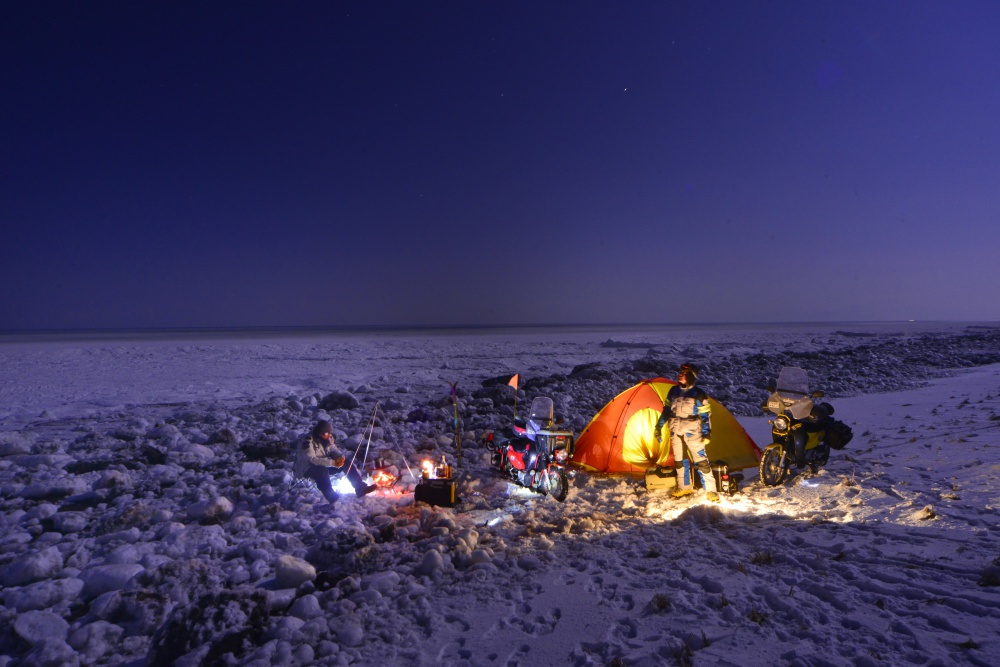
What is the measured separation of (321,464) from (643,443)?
4.88 m

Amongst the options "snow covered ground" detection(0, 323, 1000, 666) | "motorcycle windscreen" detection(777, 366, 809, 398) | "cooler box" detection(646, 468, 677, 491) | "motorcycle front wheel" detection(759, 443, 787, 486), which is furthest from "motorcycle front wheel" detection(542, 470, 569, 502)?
"motorcycle windscreen" detection(777, 366, 809, 398)

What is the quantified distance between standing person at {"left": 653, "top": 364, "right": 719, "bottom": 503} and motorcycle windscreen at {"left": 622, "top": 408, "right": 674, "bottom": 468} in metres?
1.07

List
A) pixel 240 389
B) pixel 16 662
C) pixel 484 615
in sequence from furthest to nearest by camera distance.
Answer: pixel 240 389
pixel 484 615
pixel 16 662

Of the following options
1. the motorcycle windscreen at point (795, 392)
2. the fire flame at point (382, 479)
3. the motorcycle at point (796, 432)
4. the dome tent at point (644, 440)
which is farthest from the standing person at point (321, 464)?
the motorcycle windscreen at point (795, 392)

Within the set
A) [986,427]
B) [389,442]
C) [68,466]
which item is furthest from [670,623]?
[68,466]

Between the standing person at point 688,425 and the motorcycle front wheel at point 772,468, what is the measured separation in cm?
76

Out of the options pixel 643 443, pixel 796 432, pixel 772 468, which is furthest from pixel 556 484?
pixel 796 432

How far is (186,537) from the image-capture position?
20.5ft

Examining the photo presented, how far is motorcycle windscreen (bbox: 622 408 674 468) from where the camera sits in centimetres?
868

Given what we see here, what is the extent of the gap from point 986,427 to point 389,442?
1050cm

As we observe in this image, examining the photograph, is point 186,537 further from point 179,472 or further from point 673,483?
point 673,483

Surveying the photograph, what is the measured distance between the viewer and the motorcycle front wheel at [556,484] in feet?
24.8

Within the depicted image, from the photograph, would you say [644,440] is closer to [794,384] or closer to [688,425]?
[688,425]

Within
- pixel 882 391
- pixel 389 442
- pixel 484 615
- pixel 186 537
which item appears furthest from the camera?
pixel 882 391
